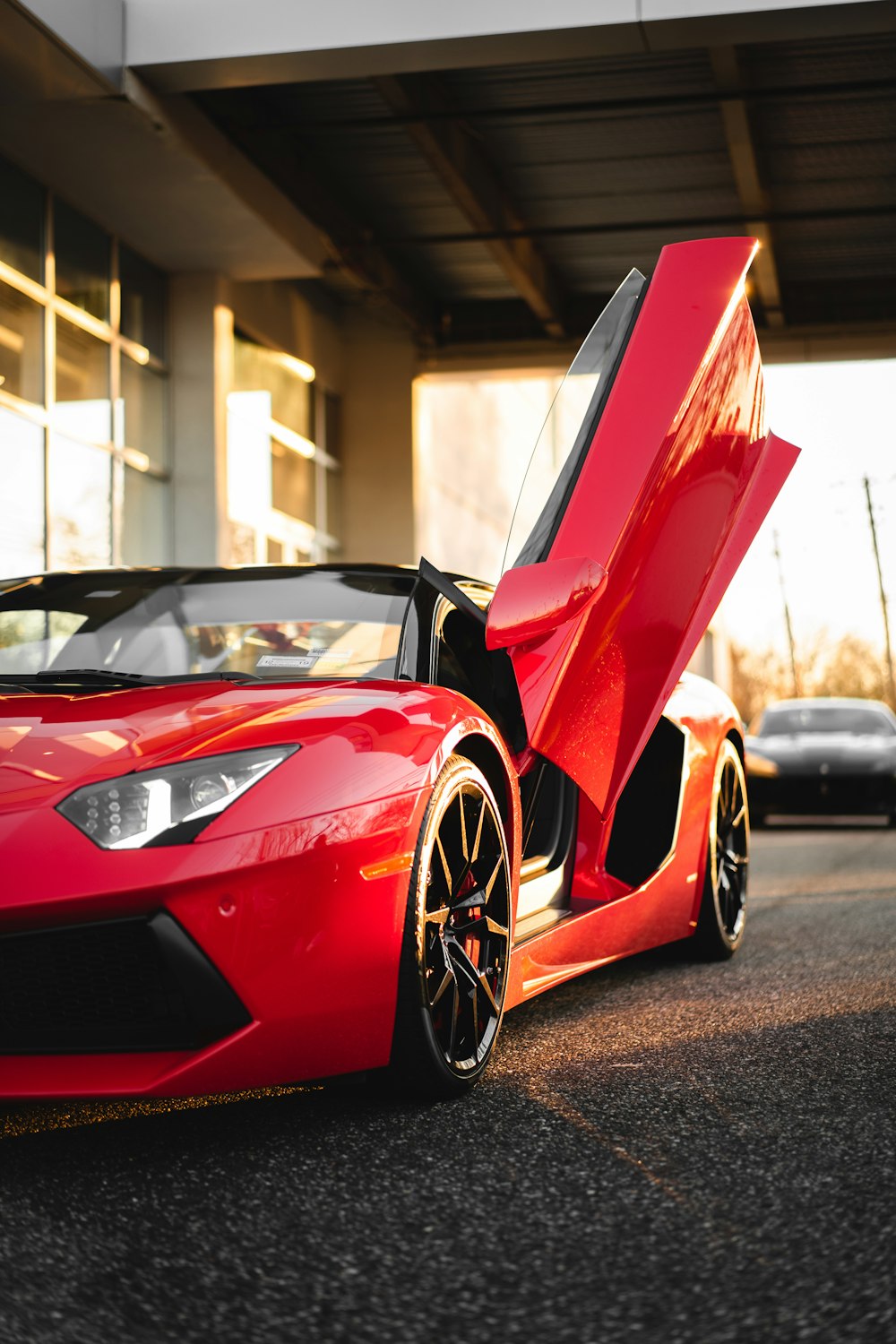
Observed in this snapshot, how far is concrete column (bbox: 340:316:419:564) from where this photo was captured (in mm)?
19219

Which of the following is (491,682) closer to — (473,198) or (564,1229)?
(564,1229)

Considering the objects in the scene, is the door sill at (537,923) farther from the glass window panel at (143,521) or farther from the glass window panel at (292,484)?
the glass window panel at (292,484)

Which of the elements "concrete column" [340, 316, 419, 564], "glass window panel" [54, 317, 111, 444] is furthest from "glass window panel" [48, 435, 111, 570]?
"concrete column" [340, 316, 419, 564]

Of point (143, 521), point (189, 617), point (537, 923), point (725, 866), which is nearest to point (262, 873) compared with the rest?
point (537, 923)

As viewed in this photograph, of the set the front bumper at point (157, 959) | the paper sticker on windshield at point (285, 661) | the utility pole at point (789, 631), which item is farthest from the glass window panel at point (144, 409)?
the utility pole at point (789, 631)

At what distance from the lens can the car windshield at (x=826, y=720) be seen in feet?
50.8

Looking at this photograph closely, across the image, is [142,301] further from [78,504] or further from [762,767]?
[762,767]

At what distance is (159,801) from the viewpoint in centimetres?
263

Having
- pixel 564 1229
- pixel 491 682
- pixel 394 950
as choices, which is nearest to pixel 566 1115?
pixel 394 950

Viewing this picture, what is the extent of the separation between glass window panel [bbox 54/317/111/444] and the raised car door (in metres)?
8.99

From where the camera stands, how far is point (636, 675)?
397cm

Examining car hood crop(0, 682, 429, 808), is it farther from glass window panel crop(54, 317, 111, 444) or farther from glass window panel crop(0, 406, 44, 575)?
glass window panel crop(54, 317, 111, 444)

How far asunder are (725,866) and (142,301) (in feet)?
34.8

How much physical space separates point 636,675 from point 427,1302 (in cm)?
221
